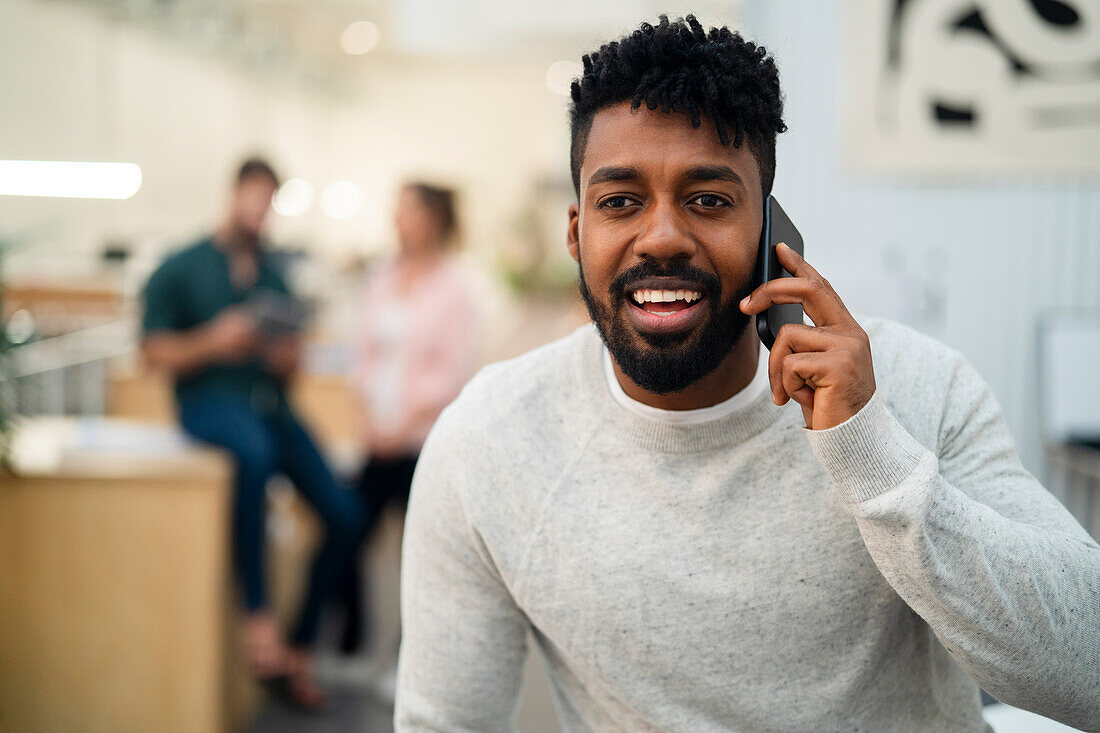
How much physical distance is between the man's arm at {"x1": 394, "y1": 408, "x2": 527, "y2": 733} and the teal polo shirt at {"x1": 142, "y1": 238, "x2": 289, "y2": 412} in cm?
165

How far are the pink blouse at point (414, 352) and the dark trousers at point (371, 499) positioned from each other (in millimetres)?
98

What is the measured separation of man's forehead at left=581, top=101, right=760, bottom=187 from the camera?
36.8 inches

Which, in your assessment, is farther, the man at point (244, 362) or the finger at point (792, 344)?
the man at point (244, 362)

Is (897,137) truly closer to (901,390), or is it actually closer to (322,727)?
(901,390)

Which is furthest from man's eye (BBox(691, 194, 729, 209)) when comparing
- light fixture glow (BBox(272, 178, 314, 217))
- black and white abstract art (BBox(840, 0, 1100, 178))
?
light fixture glow (BBox(272, 178, 314, 217))

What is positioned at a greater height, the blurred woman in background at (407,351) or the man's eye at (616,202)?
the man's eye at (616,202)

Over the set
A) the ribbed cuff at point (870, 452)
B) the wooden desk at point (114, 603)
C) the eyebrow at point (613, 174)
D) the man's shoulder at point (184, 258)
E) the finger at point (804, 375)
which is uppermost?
the eyebrow at point (613, 174)

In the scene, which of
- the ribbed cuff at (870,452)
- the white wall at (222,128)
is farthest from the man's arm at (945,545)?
the white wall at (222,128)

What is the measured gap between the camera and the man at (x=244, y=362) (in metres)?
2.46

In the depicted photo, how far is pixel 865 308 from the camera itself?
1969 millimetres

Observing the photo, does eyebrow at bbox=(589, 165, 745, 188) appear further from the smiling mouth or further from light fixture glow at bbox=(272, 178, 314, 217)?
light fixture glow at bbox=(272, 178, 314, 217)

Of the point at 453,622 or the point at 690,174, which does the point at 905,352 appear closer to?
the point at 690,174

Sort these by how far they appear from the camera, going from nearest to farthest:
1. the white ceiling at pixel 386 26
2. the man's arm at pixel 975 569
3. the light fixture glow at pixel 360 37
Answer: the man's arm at pixel 975 569
the white ceiling at pixel 386 26
the light fixture glow at pixel 360 37

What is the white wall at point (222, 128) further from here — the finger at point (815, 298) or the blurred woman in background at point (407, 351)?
the blurred woman in background at point (407, 351)
